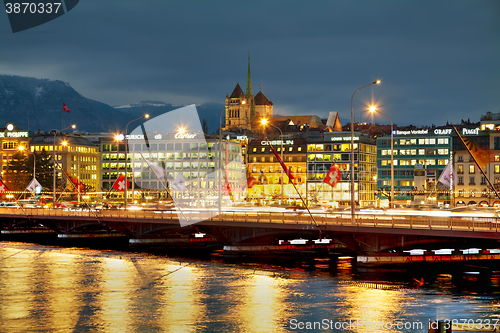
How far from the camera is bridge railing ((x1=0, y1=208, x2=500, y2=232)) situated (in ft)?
192

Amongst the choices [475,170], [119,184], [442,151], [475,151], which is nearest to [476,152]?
[475,151]

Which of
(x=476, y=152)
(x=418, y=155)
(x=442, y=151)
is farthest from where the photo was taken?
(x=418, y=155)

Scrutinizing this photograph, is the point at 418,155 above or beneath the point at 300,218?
above

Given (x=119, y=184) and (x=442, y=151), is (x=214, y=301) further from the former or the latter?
(x=442, y=151)

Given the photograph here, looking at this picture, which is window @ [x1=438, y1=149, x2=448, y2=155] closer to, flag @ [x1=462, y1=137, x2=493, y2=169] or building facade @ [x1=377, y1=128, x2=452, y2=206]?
building facade @ [x1=377, y1=128, x2=452, y2=206]

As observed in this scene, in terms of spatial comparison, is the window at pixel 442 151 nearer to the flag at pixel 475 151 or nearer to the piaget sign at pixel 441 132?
the piaget sign at pixel 441 132

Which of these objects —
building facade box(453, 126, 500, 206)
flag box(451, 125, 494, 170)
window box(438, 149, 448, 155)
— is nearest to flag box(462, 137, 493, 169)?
flag box(451, 125, 494, 170)

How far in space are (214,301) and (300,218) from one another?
72.5ft

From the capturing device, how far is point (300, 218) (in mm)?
69875

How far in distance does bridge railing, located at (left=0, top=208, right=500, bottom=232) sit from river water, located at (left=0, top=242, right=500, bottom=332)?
5.01m

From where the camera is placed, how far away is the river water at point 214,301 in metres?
41.6

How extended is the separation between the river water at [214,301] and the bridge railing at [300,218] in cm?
501

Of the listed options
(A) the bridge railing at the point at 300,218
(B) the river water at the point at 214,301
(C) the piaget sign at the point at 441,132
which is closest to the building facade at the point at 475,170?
(C) the piaget sign at the point at 441,132

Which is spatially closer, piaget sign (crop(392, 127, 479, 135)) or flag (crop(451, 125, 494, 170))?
flag (crop(451, 125, 494, 170))
